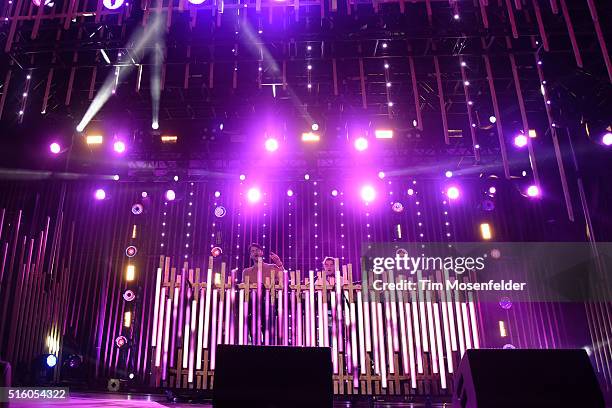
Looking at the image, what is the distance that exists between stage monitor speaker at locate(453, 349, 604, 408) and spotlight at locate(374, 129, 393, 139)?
22.1 feet

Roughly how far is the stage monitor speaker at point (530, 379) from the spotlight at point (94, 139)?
847 centimetres

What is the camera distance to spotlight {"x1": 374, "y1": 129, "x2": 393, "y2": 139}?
359 inches

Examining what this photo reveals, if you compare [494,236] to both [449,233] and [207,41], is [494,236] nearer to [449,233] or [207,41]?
[449,233]

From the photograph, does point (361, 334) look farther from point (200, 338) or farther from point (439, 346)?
point (200, 338)

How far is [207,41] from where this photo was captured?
6.22m

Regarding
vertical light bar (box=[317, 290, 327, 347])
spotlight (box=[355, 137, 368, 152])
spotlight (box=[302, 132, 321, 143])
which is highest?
spotlight (box=[302, 132, 321, 143])

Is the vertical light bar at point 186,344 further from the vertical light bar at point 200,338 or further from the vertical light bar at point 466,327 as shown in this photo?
the vertical light bar at point 466,327

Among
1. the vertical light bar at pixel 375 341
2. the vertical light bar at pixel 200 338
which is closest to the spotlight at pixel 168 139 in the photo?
the vertical light bar at pixel 200 338

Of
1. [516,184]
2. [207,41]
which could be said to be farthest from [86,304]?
[516,184]

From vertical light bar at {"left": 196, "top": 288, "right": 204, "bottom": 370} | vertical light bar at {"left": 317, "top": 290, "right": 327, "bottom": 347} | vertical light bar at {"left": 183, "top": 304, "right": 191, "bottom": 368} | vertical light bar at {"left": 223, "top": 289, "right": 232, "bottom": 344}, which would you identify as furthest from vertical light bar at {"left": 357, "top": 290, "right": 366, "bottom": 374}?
vertical light bar at {"left": 183, "top": 304, "right": 191, "bottom": 368}

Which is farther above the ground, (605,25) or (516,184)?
(605,25)

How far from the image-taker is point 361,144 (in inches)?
345

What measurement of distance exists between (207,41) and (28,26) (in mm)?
2338

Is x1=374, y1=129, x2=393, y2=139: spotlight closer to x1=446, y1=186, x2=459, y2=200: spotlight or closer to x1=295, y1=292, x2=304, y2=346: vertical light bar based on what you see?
x1=446, y1=186, x2=459, y2=200: spotlight
